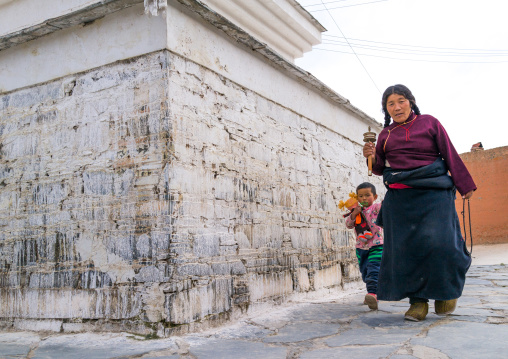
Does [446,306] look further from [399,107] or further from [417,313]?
[399,107]

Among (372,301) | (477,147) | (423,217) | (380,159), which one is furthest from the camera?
(477,147)

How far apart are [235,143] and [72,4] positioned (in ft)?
8.24

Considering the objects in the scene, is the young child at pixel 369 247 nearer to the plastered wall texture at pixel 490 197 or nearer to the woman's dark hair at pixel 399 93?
the woman's dark hair at pixel 399 93

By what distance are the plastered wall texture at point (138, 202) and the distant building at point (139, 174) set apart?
1 cm

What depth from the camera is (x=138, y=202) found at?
3.12 meters

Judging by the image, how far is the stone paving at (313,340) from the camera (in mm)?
2387

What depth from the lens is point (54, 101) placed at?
12.0 feet

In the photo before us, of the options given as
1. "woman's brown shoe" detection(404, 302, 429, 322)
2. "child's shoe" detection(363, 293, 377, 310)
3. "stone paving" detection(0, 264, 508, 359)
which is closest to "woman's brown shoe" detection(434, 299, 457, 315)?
"stone paving" detection(0, 264, 508, 359)

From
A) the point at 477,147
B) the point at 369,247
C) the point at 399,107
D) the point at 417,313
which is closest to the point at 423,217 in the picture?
the point at 417,313

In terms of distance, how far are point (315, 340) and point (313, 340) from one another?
0.01 meters

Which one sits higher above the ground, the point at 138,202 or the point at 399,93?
the point at 399,93

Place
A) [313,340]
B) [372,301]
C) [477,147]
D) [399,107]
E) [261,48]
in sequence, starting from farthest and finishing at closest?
[477,147]
[261,48]
[372,301]
[399,107]
[313,340]

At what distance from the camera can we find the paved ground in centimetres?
239

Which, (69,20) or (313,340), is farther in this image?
(69,20)
